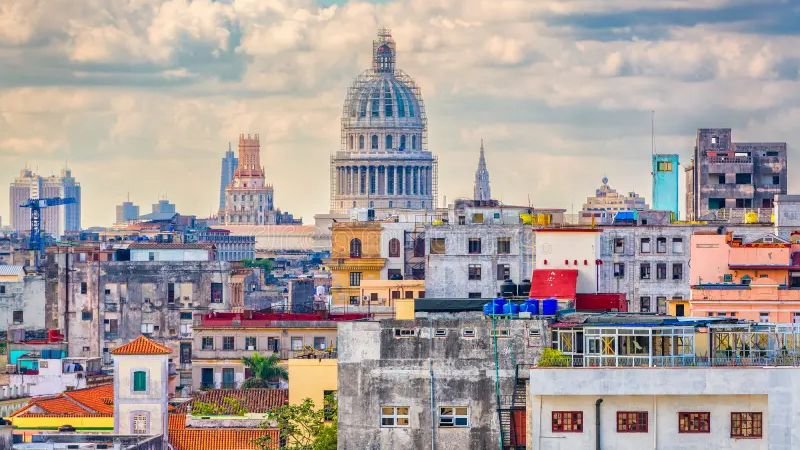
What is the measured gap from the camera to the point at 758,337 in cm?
4928

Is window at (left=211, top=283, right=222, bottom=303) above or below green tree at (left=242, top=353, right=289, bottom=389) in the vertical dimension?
above

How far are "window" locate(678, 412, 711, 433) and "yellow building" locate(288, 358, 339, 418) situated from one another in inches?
1011

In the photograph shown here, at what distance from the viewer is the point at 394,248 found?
135 m

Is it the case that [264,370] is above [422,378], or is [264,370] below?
below

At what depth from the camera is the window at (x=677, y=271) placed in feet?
326

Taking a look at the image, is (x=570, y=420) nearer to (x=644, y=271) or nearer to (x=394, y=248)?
(x=644, y=271)

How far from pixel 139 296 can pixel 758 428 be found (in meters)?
101

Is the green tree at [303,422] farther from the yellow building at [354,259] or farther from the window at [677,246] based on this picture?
the yellow building at [354,259]

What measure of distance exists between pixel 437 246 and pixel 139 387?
64.4 ft

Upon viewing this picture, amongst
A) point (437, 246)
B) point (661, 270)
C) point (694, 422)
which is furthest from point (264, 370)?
point (694, 422)

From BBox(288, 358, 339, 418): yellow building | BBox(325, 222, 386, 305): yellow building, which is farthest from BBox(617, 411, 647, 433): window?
BBox(325, 222, 386, 305): yellow building

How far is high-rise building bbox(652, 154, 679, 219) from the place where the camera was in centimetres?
14238

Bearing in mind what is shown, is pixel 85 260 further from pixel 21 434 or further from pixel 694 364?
pixel 694 364

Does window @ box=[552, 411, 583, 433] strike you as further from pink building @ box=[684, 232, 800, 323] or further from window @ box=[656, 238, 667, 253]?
window @ box=[656, 238, 667, 253]
